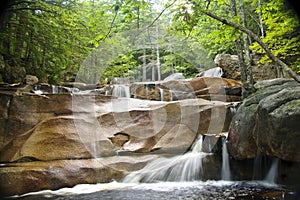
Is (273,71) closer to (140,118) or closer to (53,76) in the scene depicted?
(140,118)

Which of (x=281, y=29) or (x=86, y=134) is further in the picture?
(x=86, y=134)

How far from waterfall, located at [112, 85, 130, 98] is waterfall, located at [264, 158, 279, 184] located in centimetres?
667

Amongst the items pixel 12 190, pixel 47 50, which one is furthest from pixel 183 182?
pixel 47 50

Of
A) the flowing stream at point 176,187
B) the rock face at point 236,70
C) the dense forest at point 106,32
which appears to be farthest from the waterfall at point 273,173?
the rock face at point 236,70

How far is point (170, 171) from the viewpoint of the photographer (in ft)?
19.9

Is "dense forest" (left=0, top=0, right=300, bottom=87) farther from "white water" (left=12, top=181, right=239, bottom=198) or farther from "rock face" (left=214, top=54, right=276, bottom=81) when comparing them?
"white water" (left=12, top=181, right=239, bottom=198)

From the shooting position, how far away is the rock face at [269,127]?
14.3 ft

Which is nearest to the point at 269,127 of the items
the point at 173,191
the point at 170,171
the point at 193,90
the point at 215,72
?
the point at 173,191

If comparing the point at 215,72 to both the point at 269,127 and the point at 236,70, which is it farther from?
the point at 269,127

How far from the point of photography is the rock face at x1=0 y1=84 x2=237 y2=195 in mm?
5441

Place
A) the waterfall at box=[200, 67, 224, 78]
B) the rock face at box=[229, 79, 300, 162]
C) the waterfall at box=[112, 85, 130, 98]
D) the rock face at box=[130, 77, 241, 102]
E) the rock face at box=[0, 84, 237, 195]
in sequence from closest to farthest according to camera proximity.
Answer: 1. the rock face at box=[229, 79, 300, 162]
2. the rock face at box=[0, 84, 237, 195]
3. the rock face at box=[130, 77, 241, 102]
4. the waterfall at box=[112, 85, 130, 98]
5. the waterfall at box=[200, 67, 224, 78]

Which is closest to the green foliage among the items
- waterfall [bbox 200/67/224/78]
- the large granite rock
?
the large granite rock

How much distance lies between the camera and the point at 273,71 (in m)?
11.4

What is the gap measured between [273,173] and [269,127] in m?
1.56
